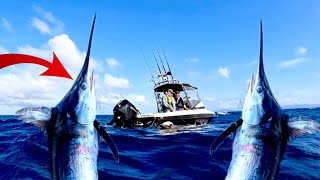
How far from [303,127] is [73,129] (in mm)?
2586

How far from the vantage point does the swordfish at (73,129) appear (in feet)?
11.9

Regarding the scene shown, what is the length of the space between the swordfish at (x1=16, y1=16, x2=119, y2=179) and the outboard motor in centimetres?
1725

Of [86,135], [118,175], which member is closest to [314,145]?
[118,175]

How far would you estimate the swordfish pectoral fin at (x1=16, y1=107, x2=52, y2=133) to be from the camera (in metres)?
3.62

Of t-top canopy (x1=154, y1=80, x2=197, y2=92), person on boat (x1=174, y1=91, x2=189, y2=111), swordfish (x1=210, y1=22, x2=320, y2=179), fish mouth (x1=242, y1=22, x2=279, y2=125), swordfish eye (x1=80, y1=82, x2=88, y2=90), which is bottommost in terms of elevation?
swordfish (x1=210, y1=22, x2=320, y2=179)

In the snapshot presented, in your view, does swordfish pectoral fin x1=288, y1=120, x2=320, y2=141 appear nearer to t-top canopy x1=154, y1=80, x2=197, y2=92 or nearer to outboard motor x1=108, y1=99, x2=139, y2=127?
outboard motor x1=108, y1=99, x2=139, y2=127

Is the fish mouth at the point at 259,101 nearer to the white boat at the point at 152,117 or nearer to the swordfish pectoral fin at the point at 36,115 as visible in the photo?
the swordfish pectoral fin at the point at 36,115

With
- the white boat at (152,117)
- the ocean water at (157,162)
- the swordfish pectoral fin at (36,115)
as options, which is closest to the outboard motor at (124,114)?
the white boat at (152,117)

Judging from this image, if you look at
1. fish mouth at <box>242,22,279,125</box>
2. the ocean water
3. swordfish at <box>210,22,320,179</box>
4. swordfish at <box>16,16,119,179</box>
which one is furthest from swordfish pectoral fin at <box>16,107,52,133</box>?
the ocean water

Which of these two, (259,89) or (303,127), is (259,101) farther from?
(303,127)

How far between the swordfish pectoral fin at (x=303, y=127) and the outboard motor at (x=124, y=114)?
17489 millimetres

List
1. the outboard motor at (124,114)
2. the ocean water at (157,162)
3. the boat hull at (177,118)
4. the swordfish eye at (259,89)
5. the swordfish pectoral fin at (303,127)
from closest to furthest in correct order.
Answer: the swordfish pectoral fin at (303,127)
the swordfish eye at (259,89)
the ocean water at (157,162)
the boat hull at (177,118)
the outboard motor at (124,114)

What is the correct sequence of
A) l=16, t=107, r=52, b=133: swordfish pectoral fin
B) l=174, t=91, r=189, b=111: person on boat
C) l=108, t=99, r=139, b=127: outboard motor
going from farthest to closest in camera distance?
l=174, t=91, r=189, b=111: person on boat, l=108, t=99, r=139, b=127: outboard motor, l=16, t=107, r=52, b=133: swordfish pectoral fin

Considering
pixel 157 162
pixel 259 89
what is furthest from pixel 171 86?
pixel 259 89
